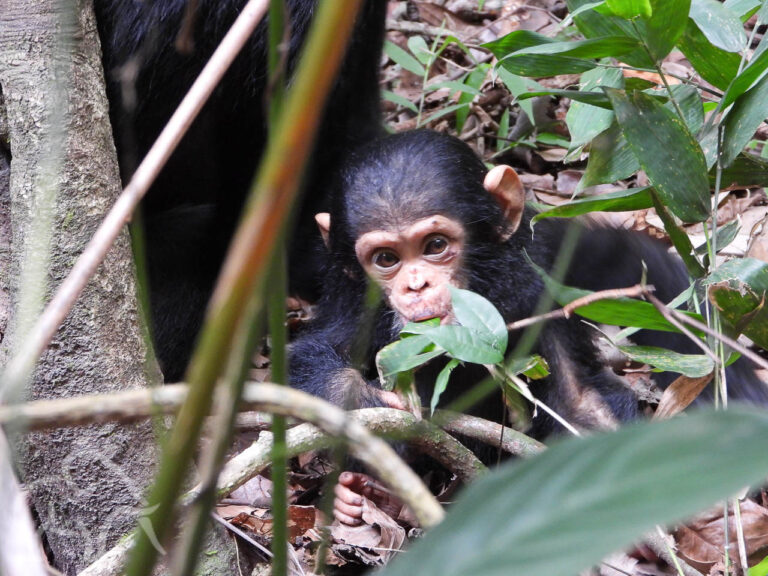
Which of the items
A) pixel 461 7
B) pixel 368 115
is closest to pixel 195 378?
pixel 368 115

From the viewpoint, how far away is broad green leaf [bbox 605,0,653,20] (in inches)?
81.8

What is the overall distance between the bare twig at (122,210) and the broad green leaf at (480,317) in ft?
3.89

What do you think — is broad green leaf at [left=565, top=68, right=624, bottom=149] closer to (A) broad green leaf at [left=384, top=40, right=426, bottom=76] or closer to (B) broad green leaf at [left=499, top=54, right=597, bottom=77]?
(B) broad green leaf at [left=499, top=54, right=597, bottom=77]

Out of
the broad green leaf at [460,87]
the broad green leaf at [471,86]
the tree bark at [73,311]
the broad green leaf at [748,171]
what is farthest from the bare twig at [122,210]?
the broad green leaf at [471,86]

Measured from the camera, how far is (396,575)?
2.22 ft

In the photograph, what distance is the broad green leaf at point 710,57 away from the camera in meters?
2.29

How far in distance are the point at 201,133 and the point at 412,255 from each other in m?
1.31

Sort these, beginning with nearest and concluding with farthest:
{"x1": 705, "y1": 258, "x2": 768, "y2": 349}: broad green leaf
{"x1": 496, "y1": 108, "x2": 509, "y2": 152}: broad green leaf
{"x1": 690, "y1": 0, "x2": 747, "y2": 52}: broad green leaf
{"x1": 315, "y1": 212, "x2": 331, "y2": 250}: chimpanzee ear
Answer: {"x1": 705, "y1": 258, "x2": 768, "y2": 349}: broad green leaf < {"x1": 690, "y1": 0, "x2": 747, "y2": 52}: broad green leaf < {"x1": 315, "y1": 212, "x2": 331, "y2": 250}: chimpanzee ear < {"x1": 496, "y1": 108, "x2": 509, "y2": 152}: broad green leaf

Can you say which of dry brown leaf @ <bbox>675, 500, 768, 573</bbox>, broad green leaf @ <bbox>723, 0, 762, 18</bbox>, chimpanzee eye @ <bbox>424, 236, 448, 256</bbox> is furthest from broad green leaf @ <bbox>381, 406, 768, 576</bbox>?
chimpanzee eye @ <bbox>424, 236, 448, 256</bbox>

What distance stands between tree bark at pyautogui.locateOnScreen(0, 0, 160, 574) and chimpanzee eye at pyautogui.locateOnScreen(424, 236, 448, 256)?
56.8 inches

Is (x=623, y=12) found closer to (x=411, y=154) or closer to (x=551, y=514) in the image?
(x=411, y=154)

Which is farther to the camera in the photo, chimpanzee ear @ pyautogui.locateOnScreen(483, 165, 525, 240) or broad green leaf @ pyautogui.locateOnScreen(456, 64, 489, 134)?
broad green leaf @ pyautogui.locateOnScreen(456, 64, 489, 134)

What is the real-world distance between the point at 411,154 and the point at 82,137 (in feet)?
5.11

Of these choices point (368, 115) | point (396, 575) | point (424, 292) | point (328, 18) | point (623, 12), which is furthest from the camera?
point (368, 115)
